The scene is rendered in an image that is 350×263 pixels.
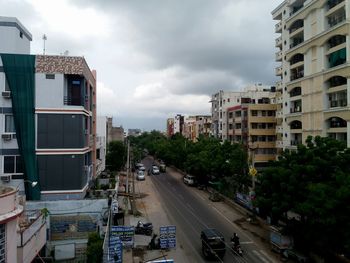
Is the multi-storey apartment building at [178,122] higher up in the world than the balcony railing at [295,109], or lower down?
higher up

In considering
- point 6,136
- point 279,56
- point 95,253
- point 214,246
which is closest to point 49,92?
point 6,136

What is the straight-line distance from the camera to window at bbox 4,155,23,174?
23706mm

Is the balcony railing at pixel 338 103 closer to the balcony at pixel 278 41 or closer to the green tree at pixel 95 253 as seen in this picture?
the balcony at pixel 278 41

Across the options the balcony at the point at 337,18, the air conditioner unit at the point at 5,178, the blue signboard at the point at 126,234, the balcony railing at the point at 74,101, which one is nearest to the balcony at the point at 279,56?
the balcony at the point at 337,18

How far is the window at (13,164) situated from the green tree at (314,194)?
53.6ft

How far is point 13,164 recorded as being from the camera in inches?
936

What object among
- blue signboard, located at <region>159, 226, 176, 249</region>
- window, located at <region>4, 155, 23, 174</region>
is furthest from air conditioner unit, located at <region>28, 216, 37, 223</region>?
blue signboard, located at <region>159, 226, 176, 249</region>

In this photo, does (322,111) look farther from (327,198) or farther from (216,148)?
(327,198)

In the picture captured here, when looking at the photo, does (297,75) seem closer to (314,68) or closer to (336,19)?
(314,68)

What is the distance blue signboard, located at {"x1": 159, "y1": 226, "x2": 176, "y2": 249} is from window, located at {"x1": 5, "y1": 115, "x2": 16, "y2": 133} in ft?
39.9

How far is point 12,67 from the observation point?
23141mm

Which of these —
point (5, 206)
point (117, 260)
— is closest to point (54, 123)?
point (117, 260)

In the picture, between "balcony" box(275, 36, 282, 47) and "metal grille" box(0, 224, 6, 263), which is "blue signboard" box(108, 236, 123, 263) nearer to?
"metal grille" box(0, 224, 6, 263)

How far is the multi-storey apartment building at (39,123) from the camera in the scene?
23344 millimetres
